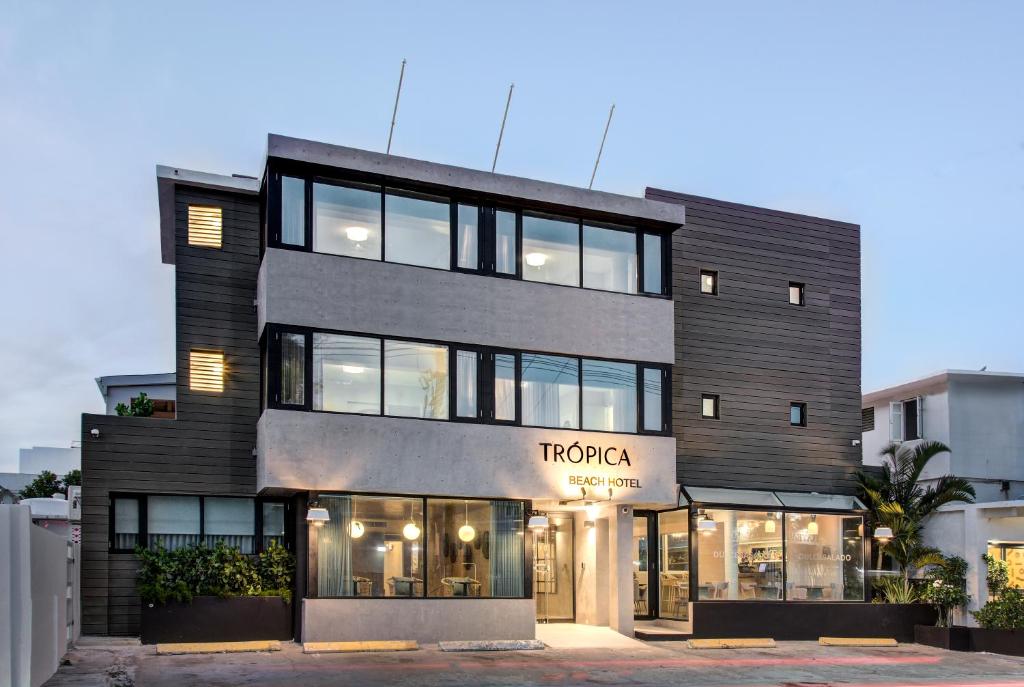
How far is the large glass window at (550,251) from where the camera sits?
22.4 meters

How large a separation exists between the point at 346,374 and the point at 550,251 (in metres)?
5.01

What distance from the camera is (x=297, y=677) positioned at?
650 inches

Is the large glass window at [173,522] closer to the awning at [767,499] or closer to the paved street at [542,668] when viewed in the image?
the paved street at [542,668]

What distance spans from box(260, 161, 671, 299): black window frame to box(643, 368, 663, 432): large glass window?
1654 mm

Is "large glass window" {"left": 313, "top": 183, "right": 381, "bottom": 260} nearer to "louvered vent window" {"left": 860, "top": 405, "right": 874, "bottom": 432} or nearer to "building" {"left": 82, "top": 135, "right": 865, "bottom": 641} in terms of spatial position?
"building" {"left": 82, "top": 135, "right": 865, "bottom": 641}

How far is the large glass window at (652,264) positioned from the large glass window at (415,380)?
16.2ft

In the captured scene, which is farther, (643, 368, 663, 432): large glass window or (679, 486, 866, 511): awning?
(679, 486, 866, 511): awning

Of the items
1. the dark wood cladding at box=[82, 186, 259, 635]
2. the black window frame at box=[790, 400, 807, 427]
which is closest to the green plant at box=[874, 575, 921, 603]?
the black window frame at box=[790, 400, 807, 427]

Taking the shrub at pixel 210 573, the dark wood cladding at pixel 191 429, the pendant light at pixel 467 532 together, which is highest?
the dark wood cladding at pixel 191 429

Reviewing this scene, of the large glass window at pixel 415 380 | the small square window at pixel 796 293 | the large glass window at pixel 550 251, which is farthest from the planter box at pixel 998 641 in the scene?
the large glass window at pixel 415 380

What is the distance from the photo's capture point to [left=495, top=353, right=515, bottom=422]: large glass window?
21.5 metres

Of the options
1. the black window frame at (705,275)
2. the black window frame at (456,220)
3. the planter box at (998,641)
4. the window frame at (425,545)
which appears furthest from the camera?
the black window frame at (705,275)

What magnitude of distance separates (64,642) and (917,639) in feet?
57.0

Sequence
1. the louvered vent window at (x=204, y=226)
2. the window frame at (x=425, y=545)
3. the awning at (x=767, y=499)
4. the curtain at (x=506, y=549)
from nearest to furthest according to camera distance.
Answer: the window frame at (x=425, y=545)
the curtain at (x=506, y=549)
the louvered vent window at (x=204, y=226)
the awning at (x=767, y=499)
